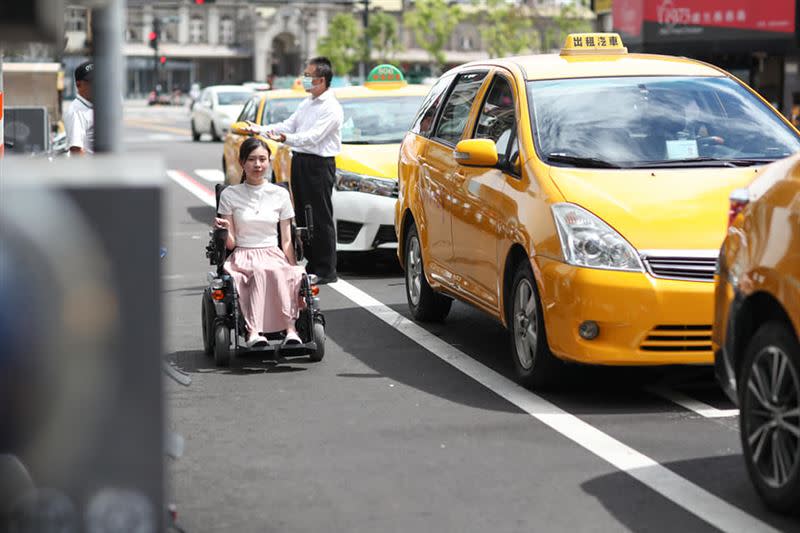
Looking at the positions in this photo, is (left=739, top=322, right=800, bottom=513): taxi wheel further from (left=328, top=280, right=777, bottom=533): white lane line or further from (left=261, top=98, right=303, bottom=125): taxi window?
(left=261, top=98, right=303, bottom=125): taxi window

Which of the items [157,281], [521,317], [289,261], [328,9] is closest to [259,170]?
[289,261]

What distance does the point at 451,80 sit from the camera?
33.7 feet

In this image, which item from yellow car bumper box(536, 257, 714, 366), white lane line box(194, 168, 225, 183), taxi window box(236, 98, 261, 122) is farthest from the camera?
white lane line box(194, 168, 225, 183)

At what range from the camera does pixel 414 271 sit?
10.6m

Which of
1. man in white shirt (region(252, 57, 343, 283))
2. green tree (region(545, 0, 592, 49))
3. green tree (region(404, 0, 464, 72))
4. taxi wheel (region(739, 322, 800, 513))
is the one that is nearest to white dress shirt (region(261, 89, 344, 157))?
man in white shirt (region(252, 57, 343, 283))

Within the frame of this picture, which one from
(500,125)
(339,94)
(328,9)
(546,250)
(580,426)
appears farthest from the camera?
(328,9)

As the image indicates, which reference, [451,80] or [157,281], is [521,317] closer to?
[451,80]

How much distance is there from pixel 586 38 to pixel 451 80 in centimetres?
101

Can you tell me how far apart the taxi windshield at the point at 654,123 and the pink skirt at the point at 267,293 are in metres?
1.75

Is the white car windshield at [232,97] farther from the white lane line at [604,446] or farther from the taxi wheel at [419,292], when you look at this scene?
the white lane line at [604,446]

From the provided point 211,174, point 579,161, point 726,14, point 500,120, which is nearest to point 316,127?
point 500,120

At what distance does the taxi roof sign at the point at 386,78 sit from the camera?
617 inches

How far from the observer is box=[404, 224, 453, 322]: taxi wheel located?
408 inches

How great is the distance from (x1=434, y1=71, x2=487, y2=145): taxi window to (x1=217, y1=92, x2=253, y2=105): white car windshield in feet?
108
